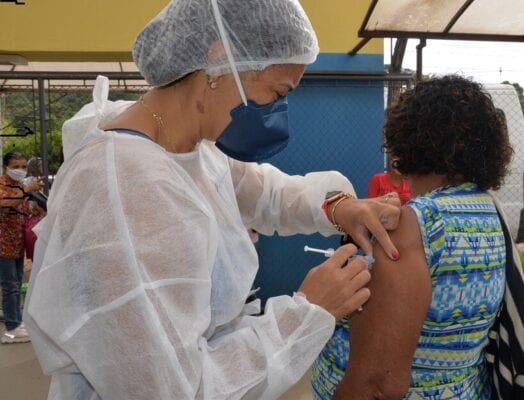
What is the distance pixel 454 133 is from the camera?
4.72 feet

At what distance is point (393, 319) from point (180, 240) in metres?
0.59

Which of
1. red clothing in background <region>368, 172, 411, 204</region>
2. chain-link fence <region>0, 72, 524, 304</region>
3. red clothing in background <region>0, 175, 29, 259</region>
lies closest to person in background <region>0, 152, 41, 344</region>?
red clothing in background <region>0, 175, 29, 259</region>

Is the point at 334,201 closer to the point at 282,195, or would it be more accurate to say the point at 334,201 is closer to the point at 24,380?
the point at 282,195

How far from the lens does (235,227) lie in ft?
4.42

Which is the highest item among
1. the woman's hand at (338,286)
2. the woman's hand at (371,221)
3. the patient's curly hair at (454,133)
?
the patient's curly hair at (454,133)

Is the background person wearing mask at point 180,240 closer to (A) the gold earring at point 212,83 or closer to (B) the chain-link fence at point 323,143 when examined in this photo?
(A) the gold earring at point 212,83

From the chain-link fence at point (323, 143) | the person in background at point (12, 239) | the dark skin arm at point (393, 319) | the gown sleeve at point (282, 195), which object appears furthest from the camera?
the chain-link fence at point (323, 143)

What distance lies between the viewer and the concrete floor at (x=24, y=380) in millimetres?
3650

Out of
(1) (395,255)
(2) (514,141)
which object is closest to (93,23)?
(1) (395,255)

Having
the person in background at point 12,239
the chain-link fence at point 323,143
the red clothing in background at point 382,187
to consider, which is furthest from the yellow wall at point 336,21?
the person in background at point 12,239

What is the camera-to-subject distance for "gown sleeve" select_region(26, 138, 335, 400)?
95 centimetres

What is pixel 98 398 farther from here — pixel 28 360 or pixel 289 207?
pixel 28 360

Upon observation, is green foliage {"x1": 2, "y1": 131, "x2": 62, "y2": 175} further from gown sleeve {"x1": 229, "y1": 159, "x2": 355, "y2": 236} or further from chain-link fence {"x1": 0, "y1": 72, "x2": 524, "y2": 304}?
gown sleeve {"x1": 229, "y1": 159, "x2": 355, "y2": 236}

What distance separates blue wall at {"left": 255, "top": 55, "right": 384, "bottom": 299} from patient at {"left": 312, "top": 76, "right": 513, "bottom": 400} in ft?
11.0
